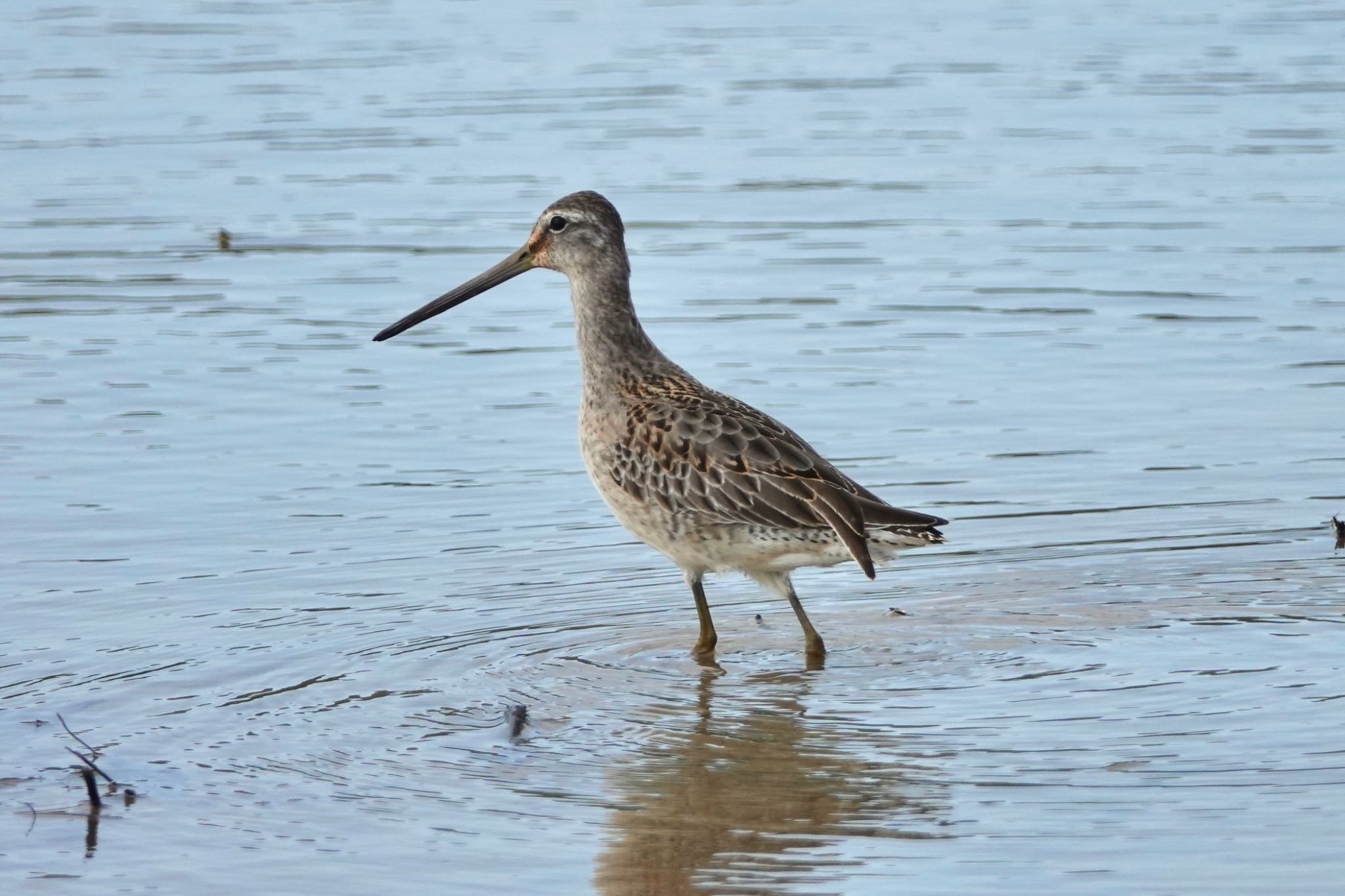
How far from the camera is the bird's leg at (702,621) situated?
7422 mm

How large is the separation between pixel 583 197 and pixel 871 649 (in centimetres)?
200

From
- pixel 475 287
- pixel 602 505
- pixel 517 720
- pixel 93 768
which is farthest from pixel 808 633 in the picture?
pixel 93 768

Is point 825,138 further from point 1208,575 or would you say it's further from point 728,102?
point 1208,575

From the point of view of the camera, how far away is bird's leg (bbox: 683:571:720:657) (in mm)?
7422

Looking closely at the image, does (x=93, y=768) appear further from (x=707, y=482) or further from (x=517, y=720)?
(x=707, y=482)

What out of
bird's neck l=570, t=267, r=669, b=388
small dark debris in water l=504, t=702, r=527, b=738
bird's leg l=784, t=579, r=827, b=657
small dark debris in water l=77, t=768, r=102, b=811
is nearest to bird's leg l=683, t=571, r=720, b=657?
bird's leg l=784, t=579, r=827, b=657

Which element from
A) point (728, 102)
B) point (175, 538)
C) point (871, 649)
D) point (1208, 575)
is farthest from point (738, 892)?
point (728, 102)

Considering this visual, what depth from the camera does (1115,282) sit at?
12.5 metres

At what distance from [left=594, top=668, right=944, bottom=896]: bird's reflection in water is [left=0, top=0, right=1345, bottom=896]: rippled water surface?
0.02 meters

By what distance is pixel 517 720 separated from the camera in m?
6.49

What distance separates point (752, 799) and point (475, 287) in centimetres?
300

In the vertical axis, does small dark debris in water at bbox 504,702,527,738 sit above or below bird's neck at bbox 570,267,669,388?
below

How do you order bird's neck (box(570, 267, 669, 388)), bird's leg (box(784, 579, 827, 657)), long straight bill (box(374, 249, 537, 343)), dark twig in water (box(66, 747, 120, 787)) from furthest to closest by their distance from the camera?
1. long straight bill (box(374, 249, 537, 343))
2. bird's neck (box(570, 267, 669, 388))
3. bird's leg (box(784, 579, 827, 657))
4. dark twig in water (box(66, 747, 120, 787))

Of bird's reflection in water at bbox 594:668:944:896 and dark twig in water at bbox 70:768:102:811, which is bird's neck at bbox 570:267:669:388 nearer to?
bird's reflection in water at bbox 594:668:944:896
